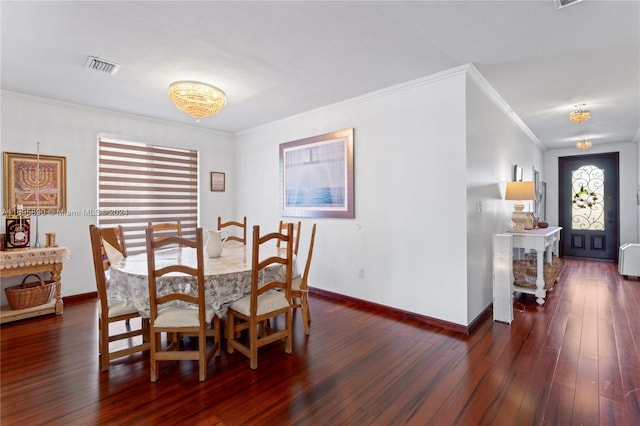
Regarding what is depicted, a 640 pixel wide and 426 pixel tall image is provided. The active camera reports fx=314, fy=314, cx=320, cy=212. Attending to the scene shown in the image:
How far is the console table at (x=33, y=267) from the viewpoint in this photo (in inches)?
127

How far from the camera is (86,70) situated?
9.79 ft

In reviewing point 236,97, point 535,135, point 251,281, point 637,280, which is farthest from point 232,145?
point 637,280

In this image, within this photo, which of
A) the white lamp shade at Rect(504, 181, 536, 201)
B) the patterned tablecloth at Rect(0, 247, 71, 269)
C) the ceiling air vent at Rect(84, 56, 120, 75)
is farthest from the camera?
the white lamp shade at Rect(504, 181, 536, 201)

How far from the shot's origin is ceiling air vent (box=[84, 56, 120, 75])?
276cm

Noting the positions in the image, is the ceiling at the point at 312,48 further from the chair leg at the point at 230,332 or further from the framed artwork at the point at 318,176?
the chair leg at the point at 230,332

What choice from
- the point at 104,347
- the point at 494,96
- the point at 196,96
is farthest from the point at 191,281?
the point at 494,96

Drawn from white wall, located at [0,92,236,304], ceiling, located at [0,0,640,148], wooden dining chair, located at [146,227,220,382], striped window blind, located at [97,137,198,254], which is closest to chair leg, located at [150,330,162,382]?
wooden dining chair, located at [146,227,220,382]

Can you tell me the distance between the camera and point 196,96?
2.94 m

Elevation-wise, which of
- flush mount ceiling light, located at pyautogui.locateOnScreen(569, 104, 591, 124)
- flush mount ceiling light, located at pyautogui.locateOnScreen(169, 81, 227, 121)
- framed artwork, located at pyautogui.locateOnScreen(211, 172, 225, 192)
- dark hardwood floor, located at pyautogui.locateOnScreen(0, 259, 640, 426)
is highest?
flush mount ceiling light, located at pyautogui.locateOnScreen(569, 104, 591, 124)

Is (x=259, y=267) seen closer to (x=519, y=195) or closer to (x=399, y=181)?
(x=399, y=181)

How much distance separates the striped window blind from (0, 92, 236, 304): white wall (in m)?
0.12

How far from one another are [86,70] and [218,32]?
1592 millimetres

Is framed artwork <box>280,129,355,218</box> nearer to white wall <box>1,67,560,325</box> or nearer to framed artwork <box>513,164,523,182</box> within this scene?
white wall <box>1,67,560,325</box>

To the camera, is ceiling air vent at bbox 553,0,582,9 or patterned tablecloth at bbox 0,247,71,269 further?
patterned tablecloth at bbox 0,247,71,269
